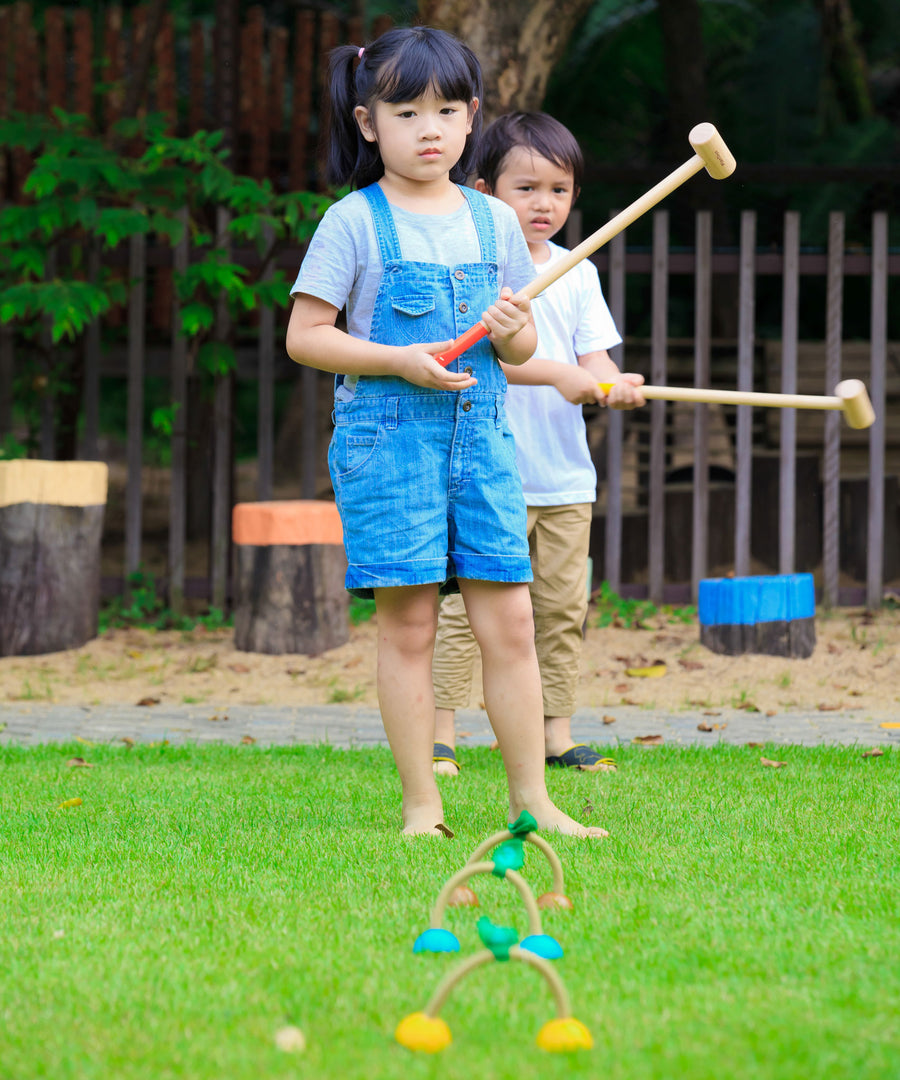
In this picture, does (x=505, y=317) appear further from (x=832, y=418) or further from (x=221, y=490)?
(x=832, y=418)

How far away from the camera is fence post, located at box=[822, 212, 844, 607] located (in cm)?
637

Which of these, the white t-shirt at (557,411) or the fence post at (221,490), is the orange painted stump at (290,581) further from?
the white t-shirt at (557,411)

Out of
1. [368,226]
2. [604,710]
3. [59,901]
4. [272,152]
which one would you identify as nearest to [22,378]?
[272,152]

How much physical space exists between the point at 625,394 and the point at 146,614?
412 cm

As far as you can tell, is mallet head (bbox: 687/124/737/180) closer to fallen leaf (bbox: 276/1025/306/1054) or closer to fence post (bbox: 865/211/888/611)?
fallen leaf (bbox: 276/1025/306/1054)

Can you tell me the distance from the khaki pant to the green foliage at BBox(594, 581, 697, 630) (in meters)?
2.51

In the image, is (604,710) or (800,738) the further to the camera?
(604,710)

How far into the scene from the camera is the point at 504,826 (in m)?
2.64

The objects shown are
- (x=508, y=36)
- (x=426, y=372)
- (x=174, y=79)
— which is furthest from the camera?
(x=174, y=79)

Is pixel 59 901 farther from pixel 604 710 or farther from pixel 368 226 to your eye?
pixel 604 710

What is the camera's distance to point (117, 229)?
5.72 metres

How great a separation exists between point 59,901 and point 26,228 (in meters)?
4.49

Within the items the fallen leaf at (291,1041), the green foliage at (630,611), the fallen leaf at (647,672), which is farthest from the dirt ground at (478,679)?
the fallen leaf at (291,1041)

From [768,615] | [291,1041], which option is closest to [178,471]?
[768,615]
